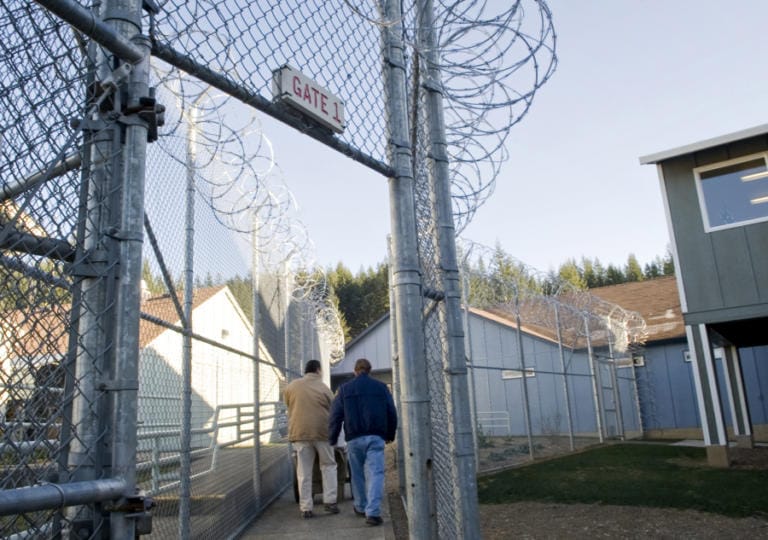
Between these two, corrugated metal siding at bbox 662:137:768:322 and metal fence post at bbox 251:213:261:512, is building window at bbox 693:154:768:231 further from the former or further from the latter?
metal fence post at bbox 251:213:261:512

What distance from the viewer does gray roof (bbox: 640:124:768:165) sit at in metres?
10.7

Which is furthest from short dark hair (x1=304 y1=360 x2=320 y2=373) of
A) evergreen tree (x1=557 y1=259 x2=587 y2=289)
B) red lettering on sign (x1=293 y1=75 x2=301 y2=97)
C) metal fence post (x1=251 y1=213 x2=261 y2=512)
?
evergreen tree (x1=557 y1=259 x2=587 y2=289)

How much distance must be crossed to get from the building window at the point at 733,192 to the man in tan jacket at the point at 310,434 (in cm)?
842

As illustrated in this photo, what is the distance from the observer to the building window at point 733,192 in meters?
10.9

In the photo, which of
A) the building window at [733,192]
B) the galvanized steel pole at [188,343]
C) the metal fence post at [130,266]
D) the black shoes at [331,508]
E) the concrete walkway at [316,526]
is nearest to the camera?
the metal fence post at [130,266]

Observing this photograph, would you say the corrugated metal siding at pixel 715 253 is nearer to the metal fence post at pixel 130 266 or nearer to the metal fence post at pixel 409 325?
the metal fence post at pixel 409 325

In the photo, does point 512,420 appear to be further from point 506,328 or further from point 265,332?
point 265,332

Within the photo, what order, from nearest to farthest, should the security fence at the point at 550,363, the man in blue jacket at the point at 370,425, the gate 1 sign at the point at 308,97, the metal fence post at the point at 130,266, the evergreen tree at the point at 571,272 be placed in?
the metal fence post at the point at 130,266 → the gate 1 sign at the point at 308,97 → the man in blue jacket at the point at 370,425 → the security fence at the point at 550,363 → the evergreen tree at the point at 571,272

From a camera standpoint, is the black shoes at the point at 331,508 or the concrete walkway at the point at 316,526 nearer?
the concrete walkway at the point at 316,526

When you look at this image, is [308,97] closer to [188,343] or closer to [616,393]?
[188,343]

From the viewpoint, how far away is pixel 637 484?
8594mm

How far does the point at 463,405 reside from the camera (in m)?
3.06

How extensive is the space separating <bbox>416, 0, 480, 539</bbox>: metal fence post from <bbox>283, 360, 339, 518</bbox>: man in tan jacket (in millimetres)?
3287

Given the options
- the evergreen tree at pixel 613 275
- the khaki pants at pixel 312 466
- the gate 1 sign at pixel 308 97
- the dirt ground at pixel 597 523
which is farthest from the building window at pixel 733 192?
the evergreen tree at pixel 613 275
